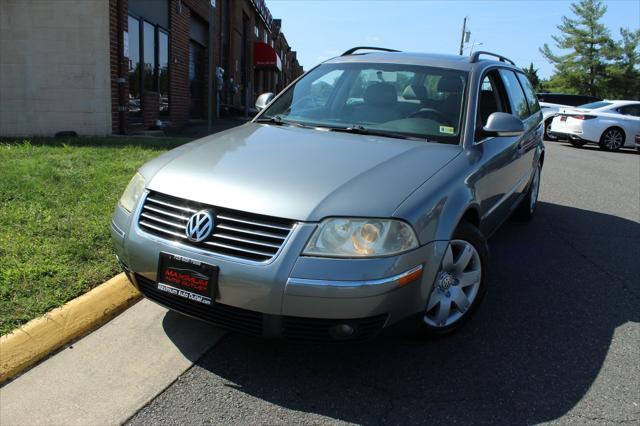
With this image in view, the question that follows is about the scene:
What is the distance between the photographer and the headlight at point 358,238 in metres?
2.54

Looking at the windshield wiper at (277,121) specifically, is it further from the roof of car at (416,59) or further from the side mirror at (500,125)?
the side mirror at (500,125)

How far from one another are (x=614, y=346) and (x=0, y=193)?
4.88 meters

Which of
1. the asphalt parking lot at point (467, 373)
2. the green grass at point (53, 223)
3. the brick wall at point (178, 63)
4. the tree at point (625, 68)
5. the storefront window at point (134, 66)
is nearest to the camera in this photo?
the asphalt parking lot at point (467, 373)

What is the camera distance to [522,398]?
2732 millimetres

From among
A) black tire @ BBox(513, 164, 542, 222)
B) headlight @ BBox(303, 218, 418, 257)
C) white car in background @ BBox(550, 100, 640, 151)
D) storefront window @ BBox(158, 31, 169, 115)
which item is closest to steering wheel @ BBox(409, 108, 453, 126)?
headlight @ BBox(303, 218, 418, 257)

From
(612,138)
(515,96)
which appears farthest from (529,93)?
(612,138)

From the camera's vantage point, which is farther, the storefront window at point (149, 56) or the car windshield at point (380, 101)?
the storefront window at point (149, 56)

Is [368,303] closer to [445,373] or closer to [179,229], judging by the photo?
[445,373]

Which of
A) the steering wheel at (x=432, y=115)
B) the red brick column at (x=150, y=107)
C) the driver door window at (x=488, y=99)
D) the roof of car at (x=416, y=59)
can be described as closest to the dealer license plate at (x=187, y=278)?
the steering wheel at (x=432, y=115)

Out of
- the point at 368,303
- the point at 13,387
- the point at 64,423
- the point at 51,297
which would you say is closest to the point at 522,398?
the point at 368,303

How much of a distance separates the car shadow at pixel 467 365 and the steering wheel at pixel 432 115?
128cm

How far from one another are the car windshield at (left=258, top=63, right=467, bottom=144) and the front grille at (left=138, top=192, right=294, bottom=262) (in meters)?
1.37

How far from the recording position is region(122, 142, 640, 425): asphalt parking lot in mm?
2590

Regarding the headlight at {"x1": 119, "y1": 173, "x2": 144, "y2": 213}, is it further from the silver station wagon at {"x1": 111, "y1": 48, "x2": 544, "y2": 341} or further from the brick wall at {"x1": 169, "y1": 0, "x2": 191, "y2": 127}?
the brick wall at {"x1": 169, "y1": 0, "x2": 191, "y2": 127}
